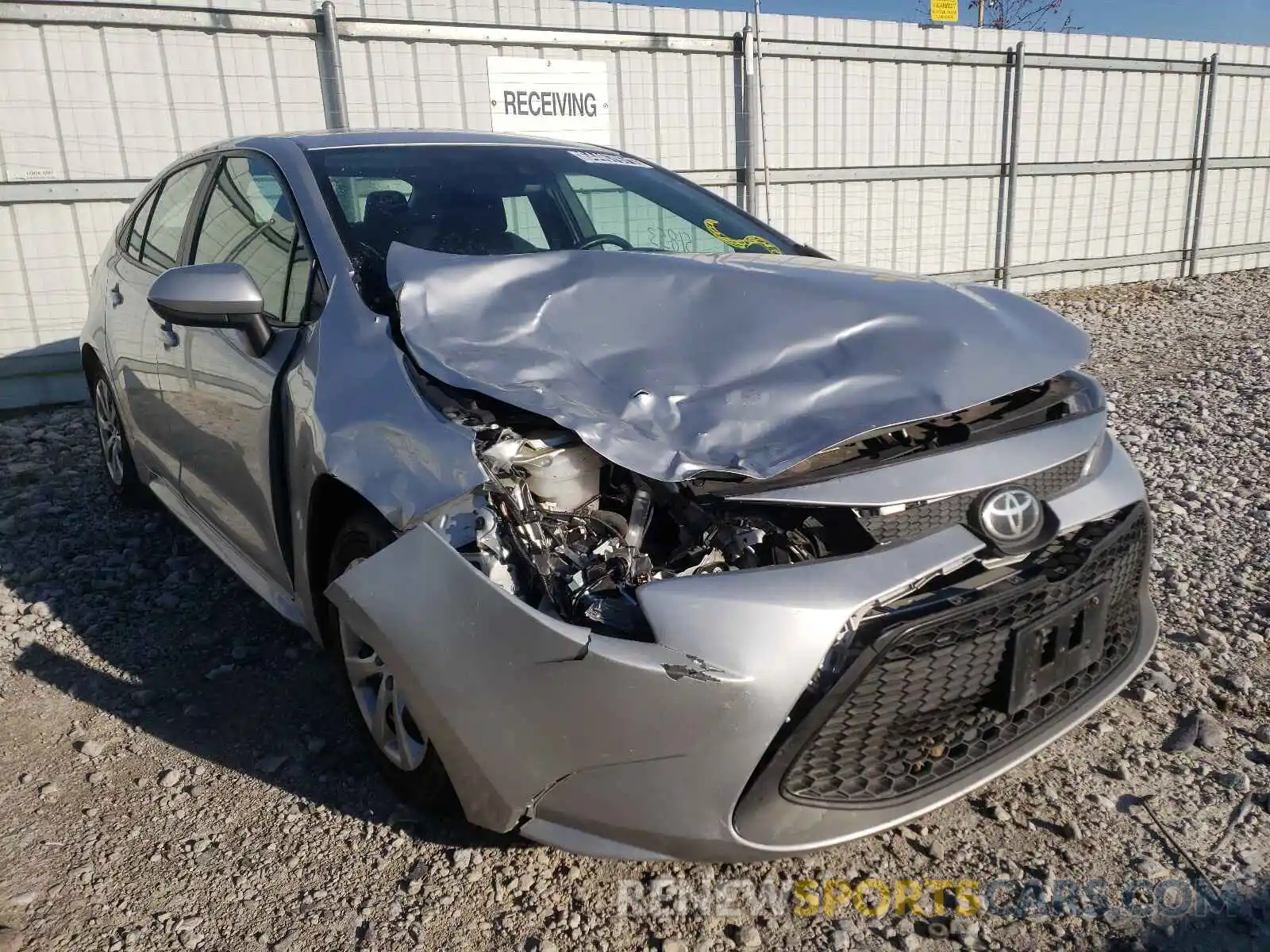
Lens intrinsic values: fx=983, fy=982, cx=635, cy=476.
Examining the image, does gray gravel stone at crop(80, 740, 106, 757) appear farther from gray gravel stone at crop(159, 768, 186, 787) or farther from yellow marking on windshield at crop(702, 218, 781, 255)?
yellow marking on windshield at crop(702, 218, 781, 255)

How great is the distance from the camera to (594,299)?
237 cm

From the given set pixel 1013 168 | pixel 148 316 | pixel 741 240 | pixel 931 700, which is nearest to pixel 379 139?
pixel 148 316

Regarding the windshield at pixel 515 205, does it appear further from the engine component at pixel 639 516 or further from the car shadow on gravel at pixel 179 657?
the car shadow on gravel at pixel 179 657

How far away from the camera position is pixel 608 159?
3.53 m

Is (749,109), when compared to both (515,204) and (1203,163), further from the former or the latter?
(1203,163)

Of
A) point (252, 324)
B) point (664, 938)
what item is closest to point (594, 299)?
point (252, 324)

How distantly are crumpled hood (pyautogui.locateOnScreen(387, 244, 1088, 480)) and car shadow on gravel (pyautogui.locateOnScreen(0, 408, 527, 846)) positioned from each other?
989mm

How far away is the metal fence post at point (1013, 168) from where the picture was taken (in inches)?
380

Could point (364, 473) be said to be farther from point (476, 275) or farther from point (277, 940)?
point (277, 940)

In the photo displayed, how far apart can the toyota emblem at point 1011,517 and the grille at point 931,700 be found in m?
0.08

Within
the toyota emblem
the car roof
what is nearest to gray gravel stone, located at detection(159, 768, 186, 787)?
the car roof

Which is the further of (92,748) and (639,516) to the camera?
(92,748)

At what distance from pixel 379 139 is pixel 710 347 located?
1.52 metres

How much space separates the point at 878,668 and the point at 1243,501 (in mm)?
3117
